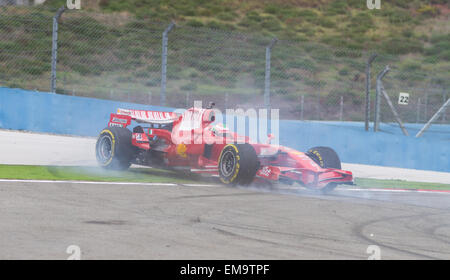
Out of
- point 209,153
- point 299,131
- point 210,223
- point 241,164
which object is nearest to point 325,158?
point 241,164

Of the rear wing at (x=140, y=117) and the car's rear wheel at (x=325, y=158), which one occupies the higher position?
the rear wing at (x=140, y=117)

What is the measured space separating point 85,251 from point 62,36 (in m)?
38.9

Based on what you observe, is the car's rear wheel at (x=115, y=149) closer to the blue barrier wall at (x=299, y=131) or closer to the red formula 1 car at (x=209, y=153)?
the red formula 1 car at (x=209, y=153)

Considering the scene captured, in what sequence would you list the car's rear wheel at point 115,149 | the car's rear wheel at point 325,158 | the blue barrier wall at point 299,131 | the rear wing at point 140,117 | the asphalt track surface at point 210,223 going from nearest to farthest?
the asphalt track surface at point 210,223 → the car's rear wheel at point 325,158 → the car's rear wheel at point 115,149 → the rear wing at point 140,117 → the blue barrier wall at point 299,131

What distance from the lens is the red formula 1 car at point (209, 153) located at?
10383 mm

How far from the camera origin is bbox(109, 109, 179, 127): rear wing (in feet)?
39.8

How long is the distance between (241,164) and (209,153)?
113 centimetres

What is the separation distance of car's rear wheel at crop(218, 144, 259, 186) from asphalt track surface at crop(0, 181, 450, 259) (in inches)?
6.6

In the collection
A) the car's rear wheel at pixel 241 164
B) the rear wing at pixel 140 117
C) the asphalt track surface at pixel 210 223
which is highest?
the rear wing at pixel 140 117

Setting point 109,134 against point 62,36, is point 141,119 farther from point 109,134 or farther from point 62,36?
point 62,36

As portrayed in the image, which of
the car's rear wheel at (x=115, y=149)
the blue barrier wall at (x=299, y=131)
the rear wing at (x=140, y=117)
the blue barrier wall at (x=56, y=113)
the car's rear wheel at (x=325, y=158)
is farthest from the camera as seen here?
the blue barrier wall at (x=56, y=113)

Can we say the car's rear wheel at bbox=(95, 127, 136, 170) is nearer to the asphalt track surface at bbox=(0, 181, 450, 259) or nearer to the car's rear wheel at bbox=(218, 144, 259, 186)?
the asphalt track surface at bbox=(0, 181, 450, 259)

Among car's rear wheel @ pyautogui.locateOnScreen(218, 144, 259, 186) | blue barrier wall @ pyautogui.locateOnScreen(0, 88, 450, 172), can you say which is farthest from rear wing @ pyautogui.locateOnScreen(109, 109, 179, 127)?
blue barrier wall @ pyautogui.locateOnScreen(0, 88, 450, 172)

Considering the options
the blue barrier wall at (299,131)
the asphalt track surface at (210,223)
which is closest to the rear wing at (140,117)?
the asphalt track surface at (210,223)
